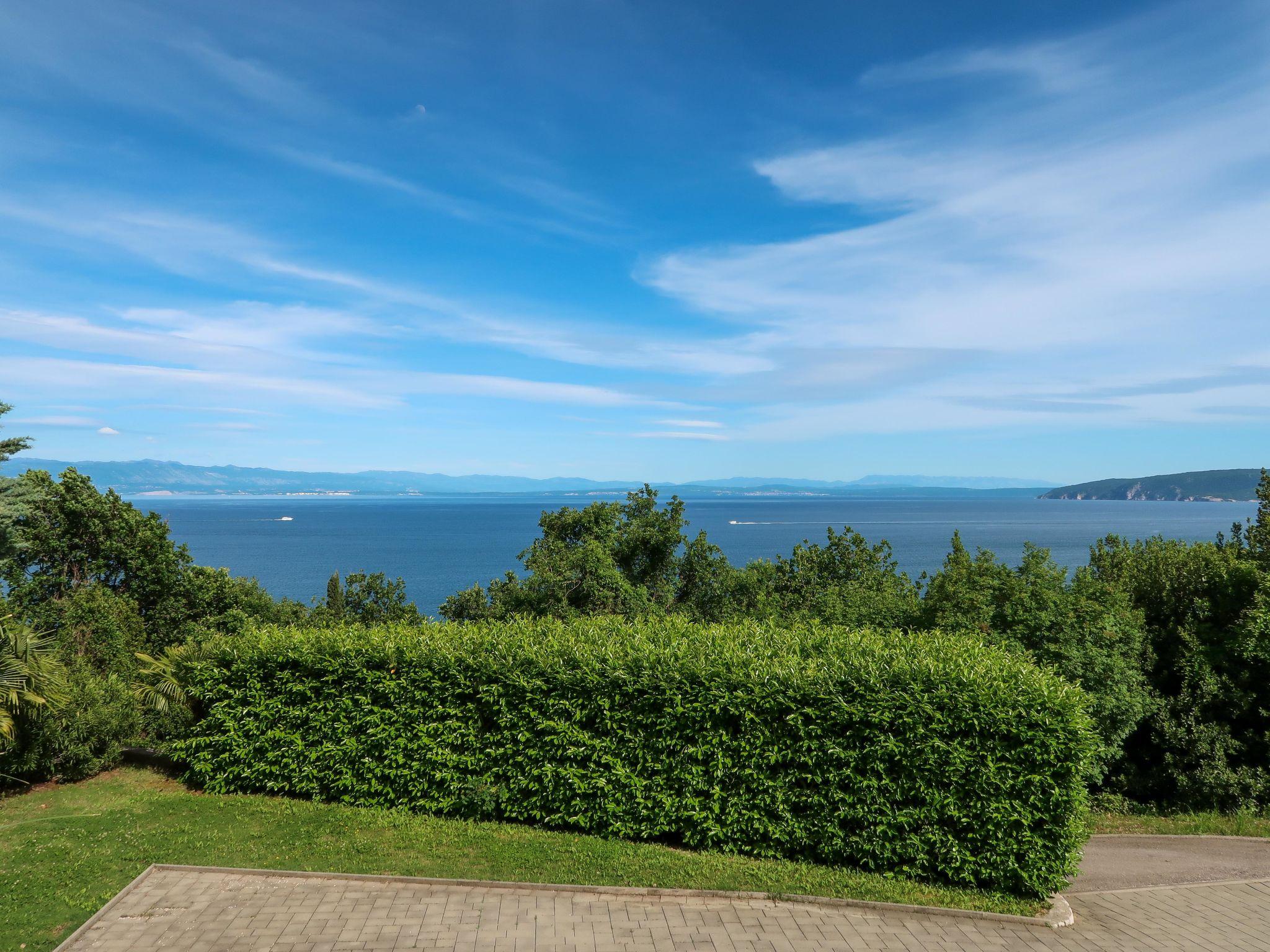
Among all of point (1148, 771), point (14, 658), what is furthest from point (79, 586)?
point (1148, 771)

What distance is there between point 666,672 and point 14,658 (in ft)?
28.9

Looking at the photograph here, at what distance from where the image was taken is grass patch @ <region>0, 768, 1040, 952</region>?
8.32 m

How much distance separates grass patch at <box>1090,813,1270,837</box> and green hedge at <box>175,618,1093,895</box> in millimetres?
4700

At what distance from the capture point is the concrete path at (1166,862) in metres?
9.75

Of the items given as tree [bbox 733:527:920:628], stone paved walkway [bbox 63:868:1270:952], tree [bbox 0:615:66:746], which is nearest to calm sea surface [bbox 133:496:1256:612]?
tree [bbox 733:527:920:628]

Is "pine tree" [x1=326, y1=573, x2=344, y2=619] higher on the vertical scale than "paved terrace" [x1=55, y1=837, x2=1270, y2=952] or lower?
lower

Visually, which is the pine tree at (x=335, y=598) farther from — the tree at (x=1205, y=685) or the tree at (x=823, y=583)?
the tree at (x=1205, y=685)

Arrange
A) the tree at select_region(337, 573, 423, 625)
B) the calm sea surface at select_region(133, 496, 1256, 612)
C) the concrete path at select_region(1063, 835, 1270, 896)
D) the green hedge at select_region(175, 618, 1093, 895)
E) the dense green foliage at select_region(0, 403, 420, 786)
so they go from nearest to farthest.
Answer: the green hedge at select_region(175, 618, 1093, 895) < the concrete path at select_region(1063, 835, 1270, 896) < the dense green foliage at select_region(0, 403, 420, 786) < the tree at select_region(337, 573, 423, 625) < the calm sea surface at select_region(133, 496, 1256, 612)

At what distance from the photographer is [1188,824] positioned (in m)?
12.7

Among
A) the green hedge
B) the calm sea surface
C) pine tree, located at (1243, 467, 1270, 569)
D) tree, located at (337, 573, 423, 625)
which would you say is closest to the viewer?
the green hedge

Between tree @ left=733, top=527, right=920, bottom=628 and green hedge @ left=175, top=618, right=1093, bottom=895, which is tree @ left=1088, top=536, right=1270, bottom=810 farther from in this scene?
green hedge @ left=175, top=618, right=1093, bottom=895

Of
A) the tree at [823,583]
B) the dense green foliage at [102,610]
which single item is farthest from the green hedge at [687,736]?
the tree at [823,583]

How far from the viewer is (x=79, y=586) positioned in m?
26.0

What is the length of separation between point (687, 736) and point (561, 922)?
2.62m
